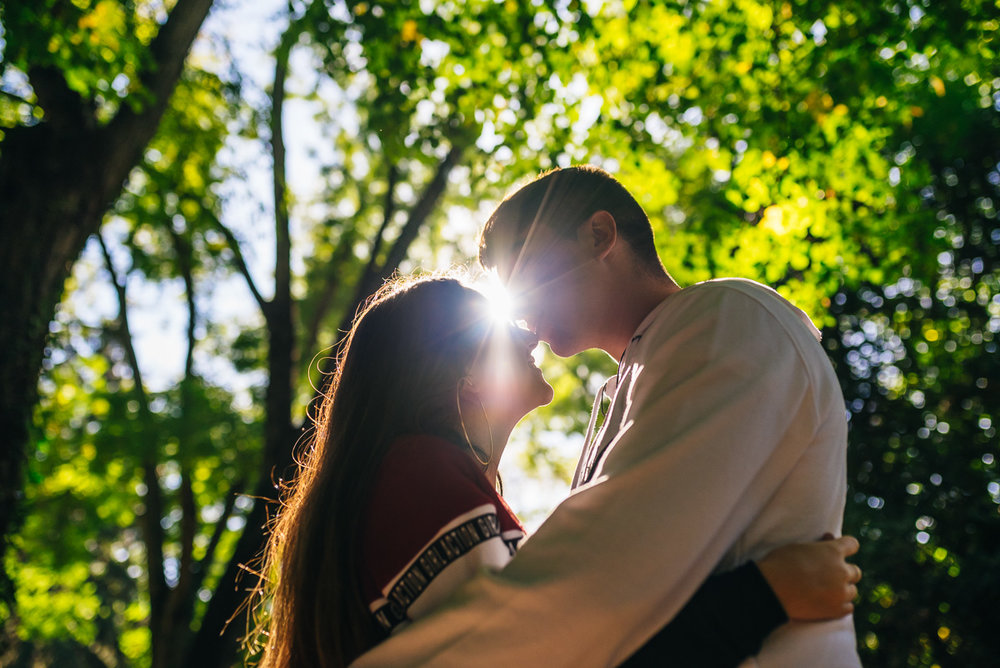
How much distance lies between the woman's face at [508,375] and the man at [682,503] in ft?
1.45

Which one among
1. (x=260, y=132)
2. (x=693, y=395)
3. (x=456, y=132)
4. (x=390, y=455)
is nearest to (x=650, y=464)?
(x=693, y=395)

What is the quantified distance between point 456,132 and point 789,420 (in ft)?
18.3

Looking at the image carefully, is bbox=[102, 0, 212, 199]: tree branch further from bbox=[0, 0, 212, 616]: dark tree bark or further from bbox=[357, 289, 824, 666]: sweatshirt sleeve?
bbox=[357, 289, 824, 666]: sweatshirt sleeve

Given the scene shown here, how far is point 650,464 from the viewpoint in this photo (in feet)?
5.17

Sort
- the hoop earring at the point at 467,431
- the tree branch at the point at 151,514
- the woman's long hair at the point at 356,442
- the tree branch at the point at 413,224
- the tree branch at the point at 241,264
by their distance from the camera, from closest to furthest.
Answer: the woman's long hair at the point at 356,442 < the hoop earring at the point at 467,431 < the tree branch at the point at 413,224 < the tree branch at the point at 241,264 < the tree branch at the point at 151,514

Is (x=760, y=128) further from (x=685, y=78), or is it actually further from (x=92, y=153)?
(x=92, y=153)

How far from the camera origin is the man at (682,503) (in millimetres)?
1489

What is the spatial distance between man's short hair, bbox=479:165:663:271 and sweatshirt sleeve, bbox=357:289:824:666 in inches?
37.2

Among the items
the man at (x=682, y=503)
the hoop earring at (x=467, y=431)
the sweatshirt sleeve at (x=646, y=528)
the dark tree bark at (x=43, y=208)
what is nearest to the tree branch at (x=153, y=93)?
the dark tree bark at (x=43, y=208)

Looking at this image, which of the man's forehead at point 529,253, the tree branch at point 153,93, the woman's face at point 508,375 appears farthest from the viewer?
the tree branch at point 153,93

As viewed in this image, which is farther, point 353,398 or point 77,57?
point 77,57

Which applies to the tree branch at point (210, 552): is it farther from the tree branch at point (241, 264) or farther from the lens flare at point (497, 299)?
the lens flare at point (497, 299)

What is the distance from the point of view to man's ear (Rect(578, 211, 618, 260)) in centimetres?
255

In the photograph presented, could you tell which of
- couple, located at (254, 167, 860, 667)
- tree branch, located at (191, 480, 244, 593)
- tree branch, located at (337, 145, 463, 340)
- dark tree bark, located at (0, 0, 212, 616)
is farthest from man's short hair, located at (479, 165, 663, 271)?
tree branch, located at (191, 480, 244, 593)
